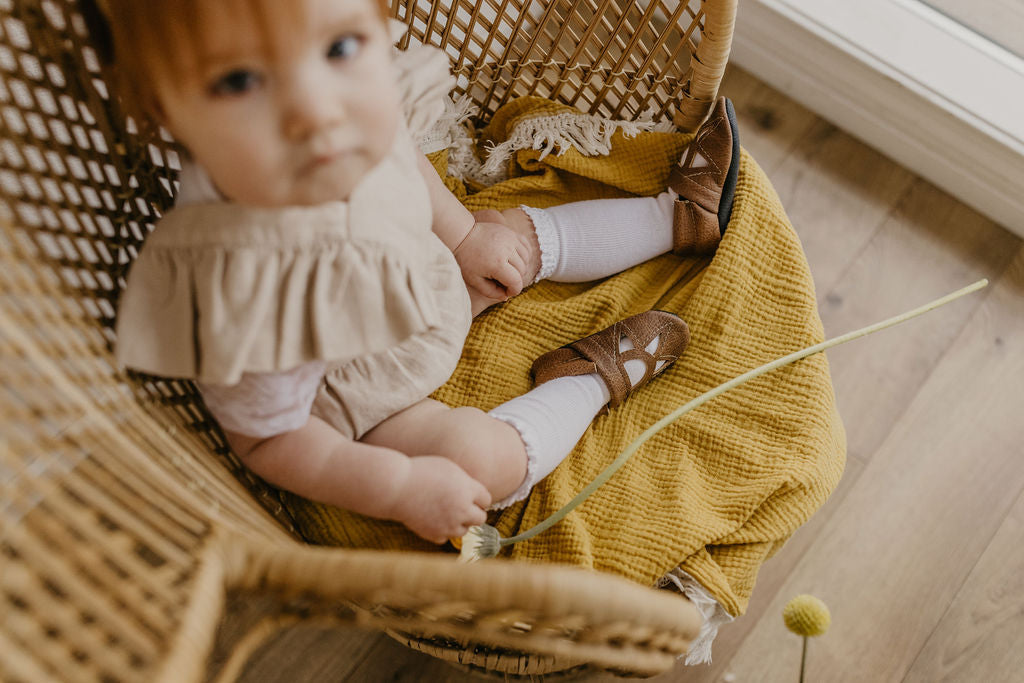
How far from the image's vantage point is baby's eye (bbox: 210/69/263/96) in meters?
0.47

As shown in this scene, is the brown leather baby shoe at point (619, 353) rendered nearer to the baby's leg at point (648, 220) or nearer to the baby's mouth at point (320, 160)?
the baby's leg at point (648, 220)

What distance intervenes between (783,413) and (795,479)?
3.0 inches

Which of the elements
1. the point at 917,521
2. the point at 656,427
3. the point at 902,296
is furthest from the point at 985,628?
the point at 656,427

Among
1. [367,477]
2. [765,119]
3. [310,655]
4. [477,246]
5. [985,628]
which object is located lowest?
[310,655]

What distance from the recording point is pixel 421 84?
75 centimetres

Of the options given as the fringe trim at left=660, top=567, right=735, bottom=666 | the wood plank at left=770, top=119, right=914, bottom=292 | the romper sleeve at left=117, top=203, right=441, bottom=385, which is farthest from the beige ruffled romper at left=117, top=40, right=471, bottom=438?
the wood plank at left=770, top=119, right=914, bottom=292

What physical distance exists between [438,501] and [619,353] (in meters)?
0.27

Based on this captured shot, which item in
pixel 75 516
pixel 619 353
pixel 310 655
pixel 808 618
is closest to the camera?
pixel 75 516

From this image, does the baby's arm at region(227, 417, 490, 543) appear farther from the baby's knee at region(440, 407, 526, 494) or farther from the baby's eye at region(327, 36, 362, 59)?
the baby's eye at region(327, 36, 362, 59)

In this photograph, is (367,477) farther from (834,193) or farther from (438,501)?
(834,193)

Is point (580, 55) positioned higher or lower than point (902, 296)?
higher

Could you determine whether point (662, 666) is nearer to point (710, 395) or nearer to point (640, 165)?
point (710, 395)

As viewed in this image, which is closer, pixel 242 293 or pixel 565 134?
pixel 242 293

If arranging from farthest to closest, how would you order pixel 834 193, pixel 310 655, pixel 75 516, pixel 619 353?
pixel 834 193
pixel 310 655
pixel 619 353
pixel 75 516
